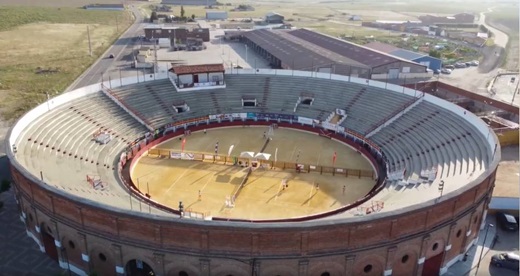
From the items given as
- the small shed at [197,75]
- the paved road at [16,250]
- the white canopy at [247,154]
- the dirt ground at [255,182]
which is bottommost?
the paved road at [16,250]

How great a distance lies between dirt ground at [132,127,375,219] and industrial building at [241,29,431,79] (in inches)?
1227

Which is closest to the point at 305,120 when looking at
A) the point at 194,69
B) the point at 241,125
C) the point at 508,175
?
the point at 241,125

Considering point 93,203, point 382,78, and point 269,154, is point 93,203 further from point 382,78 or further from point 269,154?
point 382,78

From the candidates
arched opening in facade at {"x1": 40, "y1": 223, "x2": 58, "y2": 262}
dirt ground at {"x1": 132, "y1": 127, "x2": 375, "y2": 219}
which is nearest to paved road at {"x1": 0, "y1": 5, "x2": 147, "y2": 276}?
arched opening in facade at {"x1": 40, "y1": 223, "x2": 58, "y2": 262}

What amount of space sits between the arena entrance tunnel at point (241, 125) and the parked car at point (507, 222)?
35.6 feet

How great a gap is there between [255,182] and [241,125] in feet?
56.8

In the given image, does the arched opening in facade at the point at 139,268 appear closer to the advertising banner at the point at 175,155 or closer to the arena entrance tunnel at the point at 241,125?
the arena entrance tunnel at the point at 241,125

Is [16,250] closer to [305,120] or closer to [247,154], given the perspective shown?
[247,154]

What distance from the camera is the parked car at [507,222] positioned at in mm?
38688

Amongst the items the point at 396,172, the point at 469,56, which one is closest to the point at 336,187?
the point at 396,172

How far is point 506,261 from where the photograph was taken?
33750 mm

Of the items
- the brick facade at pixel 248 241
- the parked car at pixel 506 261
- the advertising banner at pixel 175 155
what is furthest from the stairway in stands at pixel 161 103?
the parked car at pixel 506 261

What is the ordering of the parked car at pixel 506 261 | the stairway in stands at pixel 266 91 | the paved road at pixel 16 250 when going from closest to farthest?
the paved road at pixel 16 250 → the parked car at pixel 506 261 → the stairway in stands at pixel 266 91

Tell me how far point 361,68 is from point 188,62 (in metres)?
43.1
